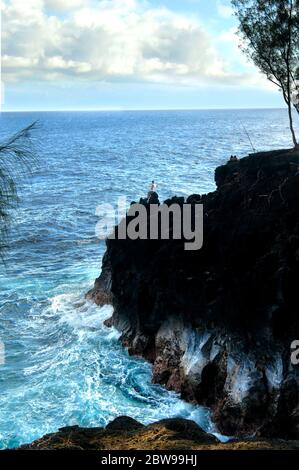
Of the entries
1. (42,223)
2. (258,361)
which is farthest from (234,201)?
(42,223)

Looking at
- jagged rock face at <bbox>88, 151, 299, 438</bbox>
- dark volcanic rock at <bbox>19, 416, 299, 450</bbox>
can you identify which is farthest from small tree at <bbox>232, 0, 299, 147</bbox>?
dark volcanic rock at <bbox>19, 416, 299, 450</bbox>

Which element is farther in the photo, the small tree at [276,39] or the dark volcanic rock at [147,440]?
the small tree at [276,39]

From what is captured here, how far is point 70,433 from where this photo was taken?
11.9 meters

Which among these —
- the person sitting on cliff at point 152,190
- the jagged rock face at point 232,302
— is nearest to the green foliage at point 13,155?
the jagged rock face at point 232,302

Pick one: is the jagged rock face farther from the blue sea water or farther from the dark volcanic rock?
the dark volcanic rock

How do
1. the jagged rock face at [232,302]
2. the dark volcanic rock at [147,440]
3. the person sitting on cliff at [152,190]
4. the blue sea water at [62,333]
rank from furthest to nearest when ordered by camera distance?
the person sitting on cliff at [152,190] < the blue sea water at [62,333] < the jagged rock face at [232,302] < the dark volcanic rock at [147,440]

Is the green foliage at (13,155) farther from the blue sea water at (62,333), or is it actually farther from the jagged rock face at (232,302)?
the jagged rock face at (232,302)

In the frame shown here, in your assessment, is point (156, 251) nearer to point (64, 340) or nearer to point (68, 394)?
point (64, 340)

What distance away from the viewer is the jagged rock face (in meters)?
19.8

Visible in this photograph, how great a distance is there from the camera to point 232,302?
892 inches

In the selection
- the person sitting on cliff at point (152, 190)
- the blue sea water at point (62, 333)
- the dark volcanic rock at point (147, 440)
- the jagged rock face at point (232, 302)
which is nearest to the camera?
the dark volcanic rock at point (147, 440)

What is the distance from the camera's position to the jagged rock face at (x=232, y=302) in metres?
19.8

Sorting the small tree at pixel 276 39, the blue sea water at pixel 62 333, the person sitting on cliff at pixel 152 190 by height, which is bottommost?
the blue sea water at pixel 62 333

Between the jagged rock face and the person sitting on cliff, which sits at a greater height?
the person sitting on cliff
